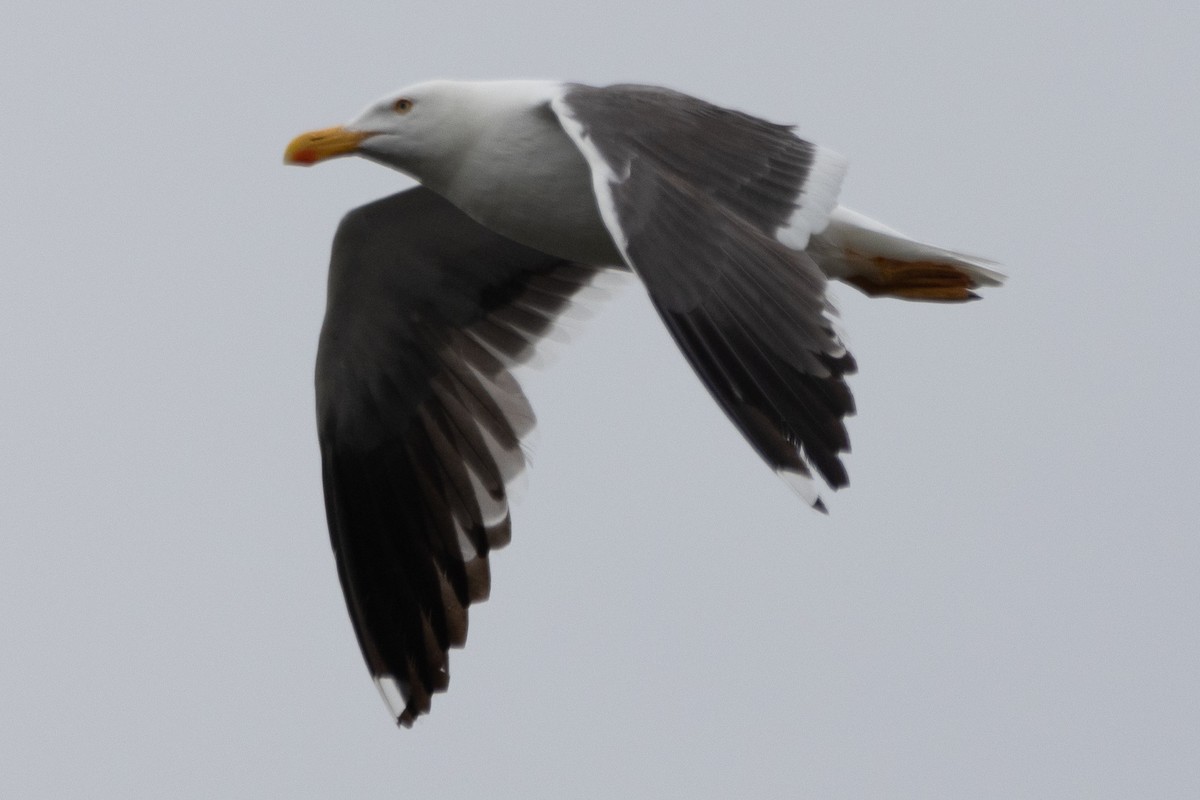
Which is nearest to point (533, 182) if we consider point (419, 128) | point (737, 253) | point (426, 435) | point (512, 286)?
point (419, 128)

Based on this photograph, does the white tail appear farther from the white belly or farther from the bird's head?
the bird's head

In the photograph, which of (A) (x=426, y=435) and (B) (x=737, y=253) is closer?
(B) (x=737, y=253)

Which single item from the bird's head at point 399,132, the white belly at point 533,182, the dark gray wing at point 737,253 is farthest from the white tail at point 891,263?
the bird's head at point 399,132

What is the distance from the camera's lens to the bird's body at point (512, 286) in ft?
20.4

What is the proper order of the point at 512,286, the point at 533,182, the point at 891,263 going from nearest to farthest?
the point at 533,182 → the point at 891,263 → the point at 512,286

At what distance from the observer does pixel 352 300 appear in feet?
28.3

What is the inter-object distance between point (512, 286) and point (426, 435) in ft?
2.33

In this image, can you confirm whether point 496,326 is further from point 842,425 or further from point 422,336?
point 842,425

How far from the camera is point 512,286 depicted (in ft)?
29.1

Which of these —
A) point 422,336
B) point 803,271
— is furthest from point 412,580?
point 803,271

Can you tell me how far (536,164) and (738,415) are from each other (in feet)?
5.91

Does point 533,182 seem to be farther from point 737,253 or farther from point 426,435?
point 426,435

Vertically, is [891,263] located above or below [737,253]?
below

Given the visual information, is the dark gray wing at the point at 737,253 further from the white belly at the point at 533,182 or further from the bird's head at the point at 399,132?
the bird's head at the point at 399,132
